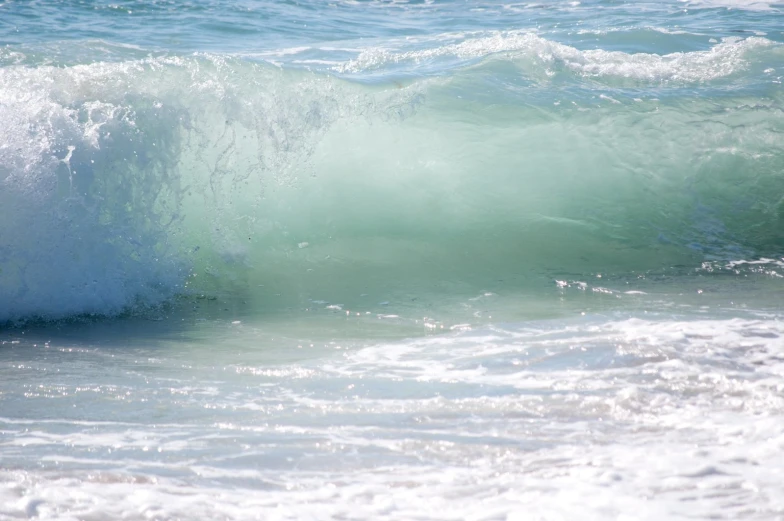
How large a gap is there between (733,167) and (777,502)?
492 centimetres

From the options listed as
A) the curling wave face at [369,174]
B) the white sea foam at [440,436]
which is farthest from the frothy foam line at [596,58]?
the white sea foam at [440,436]

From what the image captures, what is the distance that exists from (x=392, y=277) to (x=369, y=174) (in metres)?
1.50

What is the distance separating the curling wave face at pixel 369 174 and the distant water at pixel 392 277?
0.9 inches

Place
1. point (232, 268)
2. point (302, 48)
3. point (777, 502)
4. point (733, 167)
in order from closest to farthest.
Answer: point (777, 502) < point (232, 268) < point (733, 167) < point (302, 48)

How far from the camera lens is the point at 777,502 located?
2.19m

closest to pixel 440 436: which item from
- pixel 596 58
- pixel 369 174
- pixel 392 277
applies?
pixel 392 277

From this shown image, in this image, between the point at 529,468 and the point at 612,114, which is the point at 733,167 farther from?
the point at 529,468

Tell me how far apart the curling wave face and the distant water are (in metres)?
0.02

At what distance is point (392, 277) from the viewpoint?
200 inches

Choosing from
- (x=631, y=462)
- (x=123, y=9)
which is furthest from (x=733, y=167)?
(x=123, y=9)

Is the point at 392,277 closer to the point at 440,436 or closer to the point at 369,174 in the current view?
the point at 369,174

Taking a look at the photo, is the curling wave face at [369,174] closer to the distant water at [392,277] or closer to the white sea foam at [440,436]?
the distant water at [392,277]

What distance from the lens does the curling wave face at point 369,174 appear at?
15.6 ft

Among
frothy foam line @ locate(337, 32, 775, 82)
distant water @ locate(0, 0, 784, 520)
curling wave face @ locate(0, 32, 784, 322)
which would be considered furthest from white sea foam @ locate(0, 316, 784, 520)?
frothy foam line @ locate(337, 32, 775, 82)
